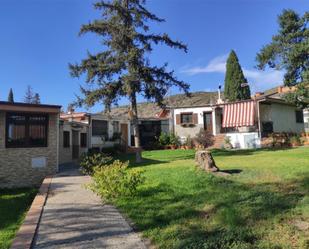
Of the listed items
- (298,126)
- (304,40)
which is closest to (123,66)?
(304,40)

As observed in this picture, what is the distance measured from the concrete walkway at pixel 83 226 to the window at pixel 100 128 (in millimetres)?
18428

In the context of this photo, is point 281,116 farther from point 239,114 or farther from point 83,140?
point 83,140

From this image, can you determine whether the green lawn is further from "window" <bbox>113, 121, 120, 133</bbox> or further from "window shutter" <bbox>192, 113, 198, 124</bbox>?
"window shutter" <bbox>192, 113, 198, 124</bbox>

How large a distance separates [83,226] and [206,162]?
5254 mm

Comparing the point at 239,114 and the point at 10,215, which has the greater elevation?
the point at 239,114

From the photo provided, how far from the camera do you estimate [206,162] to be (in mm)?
10922

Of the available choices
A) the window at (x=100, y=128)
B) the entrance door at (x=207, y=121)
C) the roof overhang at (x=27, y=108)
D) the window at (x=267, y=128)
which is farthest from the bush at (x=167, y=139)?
the roof overhang at (x=27, y=108)

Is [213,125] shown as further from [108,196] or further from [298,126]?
[108,196]

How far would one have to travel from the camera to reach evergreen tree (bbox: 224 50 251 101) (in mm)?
38719

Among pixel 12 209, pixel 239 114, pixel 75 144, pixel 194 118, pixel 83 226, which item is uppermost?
pixel 194 118

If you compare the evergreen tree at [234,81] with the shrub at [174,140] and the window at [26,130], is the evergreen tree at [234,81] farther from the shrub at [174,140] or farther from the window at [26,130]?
the window at [26,130]

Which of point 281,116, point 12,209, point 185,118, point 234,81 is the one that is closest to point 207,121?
point 185,118

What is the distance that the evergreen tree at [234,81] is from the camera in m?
38.7

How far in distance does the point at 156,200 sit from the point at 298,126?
25170 millimetres
